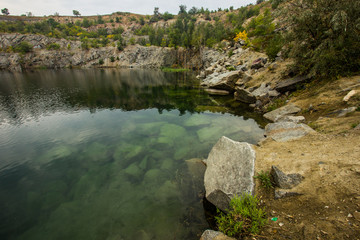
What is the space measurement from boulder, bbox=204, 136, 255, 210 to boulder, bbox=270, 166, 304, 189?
2.66ft

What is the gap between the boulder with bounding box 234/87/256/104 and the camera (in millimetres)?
22002

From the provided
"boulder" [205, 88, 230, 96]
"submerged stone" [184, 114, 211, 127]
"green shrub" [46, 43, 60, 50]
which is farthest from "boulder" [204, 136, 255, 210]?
"green shrub" [46, 43, 60, 50]

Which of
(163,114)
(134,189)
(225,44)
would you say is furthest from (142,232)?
(225,44)

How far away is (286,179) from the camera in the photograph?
523 centimetres

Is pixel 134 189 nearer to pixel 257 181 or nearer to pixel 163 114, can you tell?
pixel 257 181

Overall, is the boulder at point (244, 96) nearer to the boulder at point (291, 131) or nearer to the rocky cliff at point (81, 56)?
the boulder at point (291, 131)

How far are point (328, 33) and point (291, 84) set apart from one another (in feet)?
18.2

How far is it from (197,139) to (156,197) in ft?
21.7

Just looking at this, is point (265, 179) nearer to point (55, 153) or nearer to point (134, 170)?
point (134, 170)

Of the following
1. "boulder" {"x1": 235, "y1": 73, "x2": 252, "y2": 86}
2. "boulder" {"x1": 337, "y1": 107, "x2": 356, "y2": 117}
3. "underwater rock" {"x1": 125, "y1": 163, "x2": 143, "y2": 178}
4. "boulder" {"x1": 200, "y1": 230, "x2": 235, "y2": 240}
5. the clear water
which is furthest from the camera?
"boulder" {"x1": 235, "y1": 73, "x2": 252, "y2": 86}

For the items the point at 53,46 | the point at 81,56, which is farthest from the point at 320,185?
the point at 53,46

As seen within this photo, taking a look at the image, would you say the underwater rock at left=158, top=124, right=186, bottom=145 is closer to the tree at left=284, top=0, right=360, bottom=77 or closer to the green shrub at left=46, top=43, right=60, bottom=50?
the tree at left=284, top=0, right=360, bottom=77

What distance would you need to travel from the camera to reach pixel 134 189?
27.3ft

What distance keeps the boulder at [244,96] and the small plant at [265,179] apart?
1810cm
